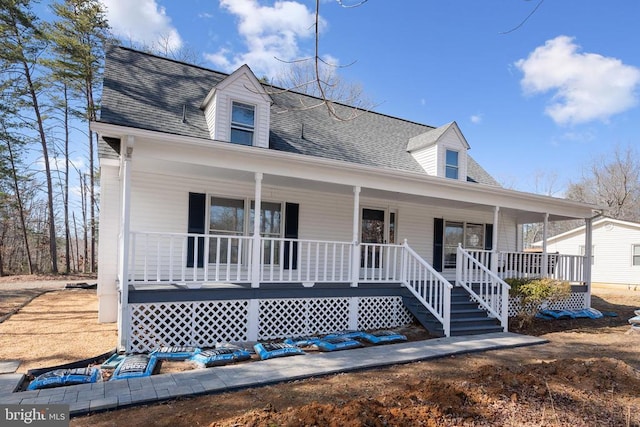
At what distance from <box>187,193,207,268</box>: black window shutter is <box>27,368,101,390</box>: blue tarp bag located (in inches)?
149

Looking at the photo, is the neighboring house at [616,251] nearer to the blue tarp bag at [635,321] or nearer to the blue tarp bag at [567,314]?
the blue tarp bag at [567,314]

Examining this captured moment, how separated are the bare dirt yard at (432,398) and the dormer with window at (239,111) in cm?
508

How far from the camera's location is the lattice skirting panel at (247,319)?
6.81 metres

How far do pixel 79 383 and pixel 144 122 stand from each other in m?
5.40

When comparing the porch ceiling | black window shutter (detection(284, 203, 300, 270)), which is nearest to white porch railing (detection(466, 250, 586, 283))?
the porch ceiling

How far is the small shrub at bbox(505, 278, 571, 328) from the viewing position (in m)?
9.30

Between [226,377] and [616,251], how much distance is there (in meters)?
25.5

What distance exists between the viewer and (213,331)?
7184mm

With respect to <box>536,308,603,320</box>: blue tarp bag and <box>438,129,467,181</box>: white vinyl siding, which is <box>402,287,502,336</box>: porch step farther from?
<box>438,129,467,181</box>: white vinyl siding

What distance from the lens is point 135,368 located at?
518 cm

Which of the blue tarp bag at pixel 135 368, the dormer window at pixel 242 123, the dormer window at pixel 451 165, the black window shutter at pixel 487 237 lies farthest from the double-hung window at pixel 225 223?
the black window shutter at pixel 487 237

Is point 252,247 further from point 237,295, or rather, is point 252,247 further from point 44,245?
point 44,245

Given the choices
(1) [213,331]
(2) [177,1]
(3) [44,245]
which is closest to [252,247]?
(1) [213,331]

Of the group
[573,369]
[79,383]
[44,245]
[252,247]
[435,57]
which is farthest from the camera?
[44,245]
